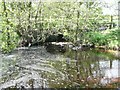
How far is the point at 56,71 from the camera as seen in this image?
461 cm

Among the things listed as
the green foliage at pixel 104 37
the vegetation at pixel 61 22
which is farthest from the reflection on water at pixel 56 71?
the green foliage at pixel 104 37

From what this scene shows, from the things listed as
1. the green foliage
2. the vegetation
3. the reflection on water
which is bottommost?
the reflection on water

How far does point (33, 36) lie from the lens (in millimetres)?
7613

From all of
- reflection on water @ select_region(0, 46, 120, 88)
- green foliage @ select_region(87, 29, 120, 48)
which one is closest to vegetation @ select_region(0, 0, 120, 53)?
green foliage @ select_region(87, 29, 120, 48)

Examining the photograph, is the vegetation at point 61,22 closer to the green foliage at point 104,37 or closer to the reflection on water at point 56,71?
the green foliage at point 104,37

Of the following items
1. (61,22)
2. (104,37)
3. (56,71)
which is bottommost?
(56,71)

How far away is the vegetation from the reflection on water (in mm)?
1028

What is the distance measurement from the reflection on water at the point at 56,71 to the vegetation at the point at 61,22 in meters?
1.03

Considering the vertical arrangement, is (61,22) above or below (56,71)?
above

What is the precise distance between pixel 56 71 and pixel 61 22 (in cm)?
339

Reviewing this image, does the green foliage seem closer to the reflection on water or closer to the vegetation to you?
the vegetation

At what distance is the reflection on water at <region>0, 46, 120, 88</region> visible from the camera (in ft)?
12.8

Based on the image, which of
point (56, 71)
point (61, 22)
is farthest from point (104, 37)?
point (56, 71)

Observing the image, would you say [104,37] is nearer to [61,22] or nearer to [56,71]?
[61,22]
